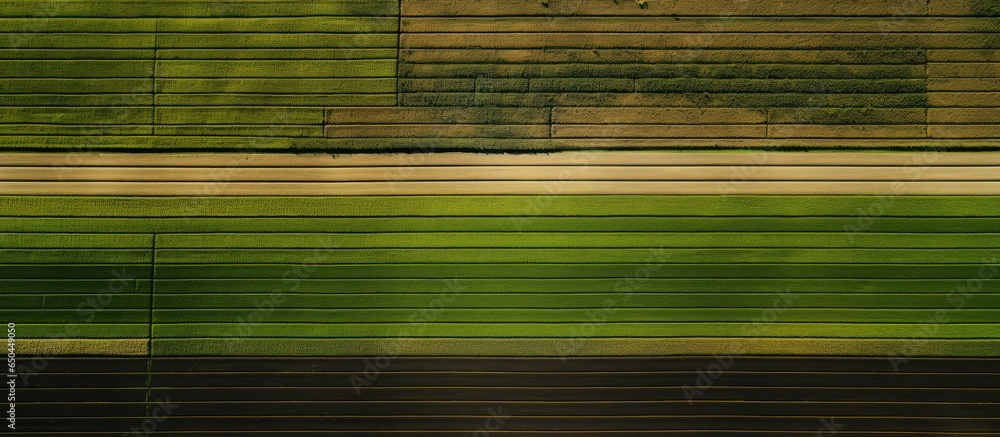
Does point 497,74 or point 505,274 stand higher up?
point 497,74

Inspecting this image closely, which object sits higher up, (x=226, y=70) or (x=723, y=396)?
(x=226, y=70)

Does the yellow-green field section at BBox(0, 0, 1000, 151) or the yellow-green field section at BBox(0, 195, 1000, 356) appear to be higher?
the yellow-green field section at BBox(0, 0, 1000, 151)

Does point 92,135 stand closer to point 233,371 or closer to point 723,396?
→ point 233,371

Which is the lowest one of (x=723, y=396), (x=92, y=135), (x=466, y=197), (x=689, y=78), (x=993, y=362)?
(x=723, y=396)

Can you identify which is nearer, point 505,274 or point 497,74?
point 505,274

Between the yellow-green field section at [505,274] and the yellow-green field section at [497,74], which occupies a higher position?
the yellow-green field section at [497,74]

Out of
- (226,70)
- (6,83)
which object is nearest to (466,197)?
(226,70)

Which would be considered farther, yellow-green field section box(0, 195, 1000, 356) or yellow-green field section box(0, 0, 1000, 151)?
yellow-green field section box(0, 0, 1000, 151)

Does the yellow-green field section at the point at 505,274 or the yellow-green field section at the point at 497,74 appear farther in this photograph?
the yellow-green field section at the point at 497,74
